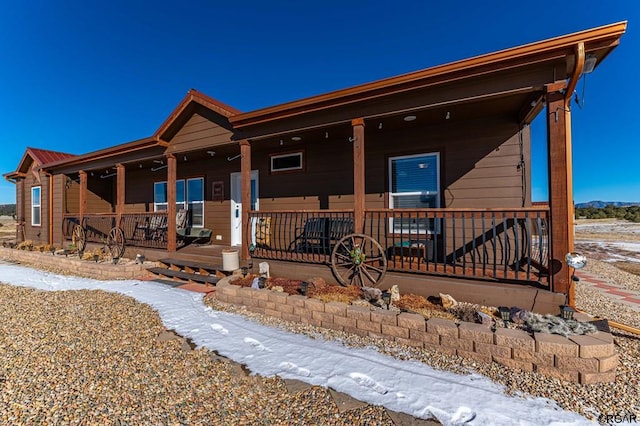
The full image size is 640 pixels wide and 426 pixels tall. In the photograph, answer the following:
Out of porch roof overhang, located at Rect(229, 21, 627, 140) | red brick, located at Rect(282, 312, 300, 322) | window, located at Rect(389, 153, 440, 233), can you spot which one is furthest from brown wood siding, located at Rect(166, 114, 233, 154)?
red brick, located at Rect(282, 312, 300, 322)

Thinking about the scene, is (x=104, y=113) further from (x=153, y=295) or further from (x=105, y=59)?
(x=153, y=295)

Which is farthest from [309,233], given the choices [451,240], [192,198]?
[192,198]

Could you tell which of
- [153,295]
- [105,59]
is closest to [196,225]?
[153,295]

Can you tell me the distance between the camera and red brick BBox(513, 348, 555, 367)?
2348 mm

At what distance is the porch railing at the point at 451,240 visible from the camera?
3379mm

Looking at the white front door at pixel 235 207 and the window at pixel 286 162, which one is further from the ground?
the window at pixel 286 162

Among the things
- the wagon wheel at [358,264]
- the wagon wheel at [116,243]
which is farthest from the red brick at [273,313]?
the wagon wheel at [116,243]

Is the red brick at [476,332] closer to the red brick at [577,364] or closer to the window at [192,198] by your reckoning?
the red brick at [577,364]

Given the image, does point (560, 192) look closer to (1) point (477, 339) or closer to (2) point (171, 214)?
(1) point (477, 339)

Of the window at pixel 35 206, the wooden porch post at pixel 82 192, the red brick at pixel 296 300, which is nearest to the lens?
the red brick at pixel 296 300

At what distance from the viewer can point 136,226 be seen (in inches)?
301

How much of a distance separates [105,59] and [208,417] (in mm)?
18456

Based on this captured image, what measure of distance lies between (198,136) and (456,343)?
6.22m

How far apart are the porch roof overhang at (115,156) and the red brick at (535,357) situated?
755 cm
